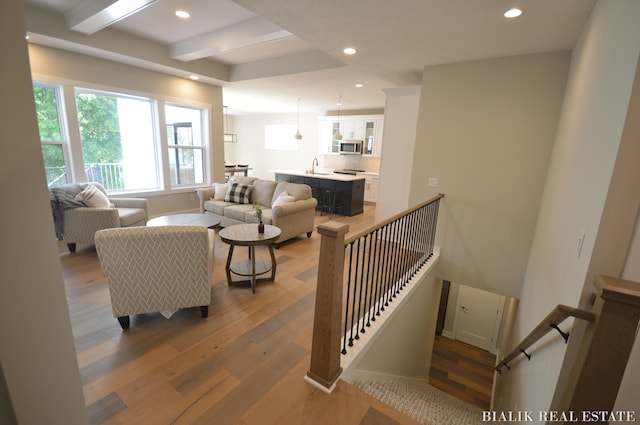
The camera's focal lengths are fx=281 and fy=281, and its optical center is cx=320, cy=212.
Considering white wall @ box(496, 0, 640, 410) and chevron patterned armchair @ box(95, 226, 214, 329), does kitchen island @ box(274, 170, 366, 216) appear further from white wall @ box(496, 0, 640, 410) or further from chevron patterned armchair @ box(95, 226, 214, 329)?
chevron patterned armchair @ box(95, 226, 214, 329)

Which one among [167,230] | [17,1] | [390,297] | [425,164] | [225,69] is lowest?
[390,297]

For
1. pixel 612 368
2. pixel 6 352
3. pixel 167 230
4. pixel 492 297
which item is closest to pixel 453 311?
pixel 492 297

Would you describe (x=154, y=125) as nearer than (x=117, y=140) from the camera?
No

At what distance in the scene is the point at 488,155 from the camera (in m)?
Answer: 3.41

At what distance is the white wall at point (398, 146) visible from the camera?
443 centimetres

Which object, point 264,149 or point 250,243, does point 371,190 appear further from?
point 250,243

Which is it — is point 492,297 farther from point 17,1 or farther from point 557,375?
point 17,1

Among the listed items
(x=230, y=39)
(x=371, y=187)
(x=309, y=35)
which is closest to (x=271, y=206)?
(x=230, y=39)

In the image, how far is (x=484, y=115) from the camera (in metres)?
3.38

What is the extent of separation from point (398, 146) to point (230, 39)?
289cm

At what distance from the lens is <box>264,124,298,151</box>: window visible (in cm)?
992

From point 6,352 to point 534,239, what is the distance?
162 inches

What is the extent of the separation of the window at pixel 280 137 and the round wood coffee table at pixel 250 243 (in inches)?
275

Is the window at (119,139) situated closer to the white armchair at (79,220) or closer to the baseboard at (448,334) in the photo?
the white armchair at (79,220)
